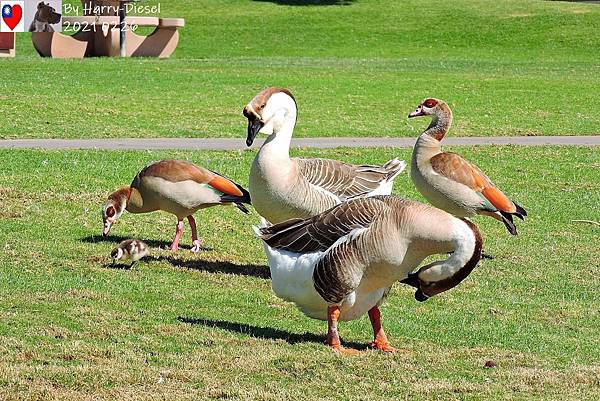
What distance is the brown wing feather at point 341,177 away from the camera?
394 inches

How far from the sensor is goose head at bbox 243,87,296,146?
8898 millimetres

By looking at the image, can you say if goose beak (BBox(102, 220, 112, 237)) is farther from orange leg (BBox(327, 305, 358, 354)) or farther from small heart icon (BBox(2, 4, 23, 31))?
small heart icon (BBox(2, 4, 23, 31))

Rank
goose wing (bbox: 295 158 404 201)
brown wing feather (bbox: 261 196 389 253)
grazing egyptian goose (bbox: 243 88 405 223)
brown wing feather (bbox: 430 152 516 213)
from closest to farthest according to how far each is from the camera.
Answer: brown wing feather (bbox: 261 196 389 253) → grazing egyptian goose (bbox: 243 88 405 223) → goose wing (bbox: 295 158 404 201) → brown wing feather (bbox: 430 152 516 213)

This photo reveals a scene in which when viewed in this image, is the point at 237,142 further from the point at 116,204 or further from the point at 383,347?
the point at 383,347

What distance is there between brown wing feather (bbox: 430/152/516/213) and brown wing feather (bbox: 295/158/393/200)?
1154mm

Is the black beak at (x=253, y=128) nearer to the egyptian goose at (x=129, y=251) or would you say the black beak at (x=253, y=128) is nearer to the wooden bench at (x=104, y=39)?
the egyptian goose at (x=129, y=251)

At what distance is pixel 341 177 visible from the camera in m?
10.2

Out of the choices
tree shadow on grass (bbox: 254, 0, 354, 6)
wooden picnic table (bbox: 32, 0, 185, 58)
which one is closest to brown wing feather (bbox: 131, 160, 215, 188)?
wooden picnic table (bbox: 32, 0, 185, 58)

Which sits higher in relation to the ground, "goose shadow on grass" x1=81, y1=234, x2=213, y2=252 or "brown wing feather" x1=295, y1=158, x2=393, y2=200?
"brown wing feather" x1=295, y1=158, x2=393, y2=200

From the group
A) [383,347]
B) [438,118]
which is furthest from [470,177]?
[383,347]

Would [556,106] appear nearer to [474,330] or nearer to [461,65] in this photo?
[461,65]

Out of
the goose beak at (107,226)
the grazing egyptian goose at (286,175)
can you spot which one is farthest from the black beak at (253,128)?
the goose beak at (107,226)

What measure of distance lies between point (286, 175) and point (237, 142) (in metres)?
10.5

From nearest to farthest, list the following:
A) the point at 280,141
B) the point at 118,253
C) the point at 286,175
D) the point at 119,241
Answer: the point at 280,141
the point at 286,175
the point at 118,253
the point at 119,241
